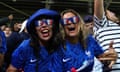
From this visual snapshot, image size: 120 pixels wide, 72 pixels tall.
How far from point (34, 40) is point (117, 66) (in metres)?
1.24

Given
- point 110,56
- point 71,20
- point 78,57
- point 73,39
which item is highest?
point 71,20

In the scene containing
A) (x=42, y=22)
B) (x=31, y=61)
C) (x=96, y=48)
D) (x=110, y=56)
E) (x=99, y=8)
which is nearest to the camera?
(x=31, y=61)

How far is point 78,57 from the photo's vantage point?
3.87 m

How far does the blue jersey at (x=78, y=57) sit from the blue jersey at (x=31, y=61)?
0.50 ft

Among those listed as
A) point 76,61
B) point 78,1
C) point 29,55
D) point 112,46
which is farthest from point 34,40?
point 78,1

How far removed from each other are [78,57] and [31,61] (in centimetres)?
49

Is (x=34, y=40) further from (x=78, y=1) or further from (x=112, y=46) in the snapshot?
(x=78, y=1)

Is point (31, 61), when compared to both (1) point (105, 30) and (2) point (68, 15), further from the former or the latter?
(1) point (105, 30)

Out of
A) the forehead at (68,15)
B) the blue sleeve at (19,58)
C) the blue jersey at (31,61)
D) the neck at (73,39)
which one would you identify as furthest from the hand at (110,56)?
the blue sleeve at (19,58)

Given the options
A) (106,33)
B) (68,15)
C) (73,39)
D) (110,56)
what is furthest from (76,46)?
(106,33)

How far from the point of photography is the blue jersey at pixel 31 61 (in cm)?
365

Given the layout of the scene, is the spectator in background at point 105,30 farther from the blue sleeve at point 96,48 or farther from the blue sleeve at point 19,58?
the blue sleeve at point 19,58

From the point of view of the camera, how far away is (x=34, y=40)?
3742 mm

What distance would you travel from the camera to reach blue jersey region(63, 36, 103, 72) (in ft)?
12.5
